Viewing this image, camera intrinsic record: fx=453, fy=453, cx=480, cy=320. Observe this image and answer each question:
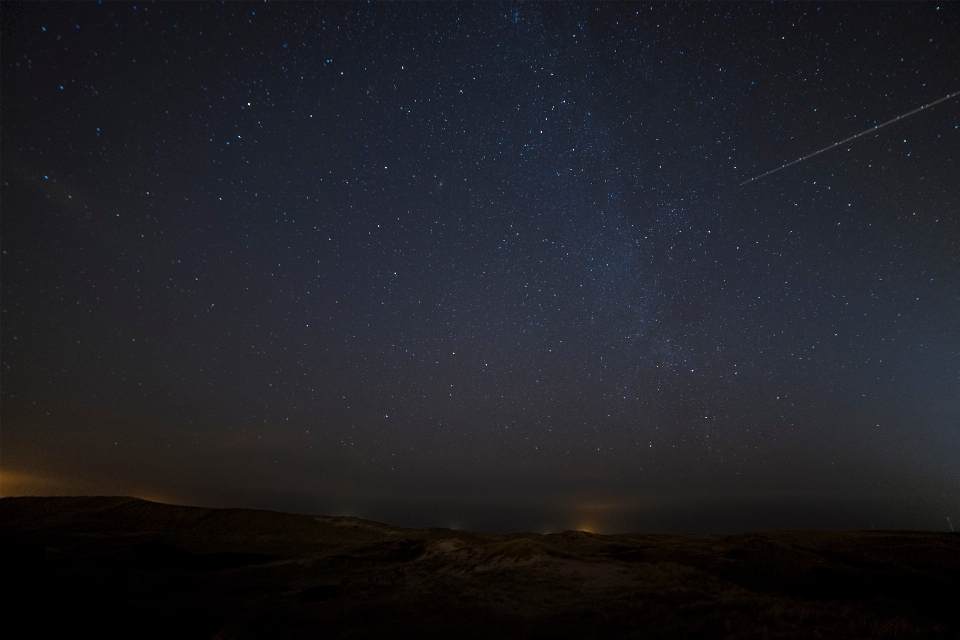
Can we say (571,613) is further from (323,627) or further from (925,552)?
(925,552)

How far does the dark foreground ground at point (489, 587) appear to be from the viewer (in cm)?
1202

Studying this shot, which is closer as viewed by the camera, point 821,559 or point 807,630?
point 807,630

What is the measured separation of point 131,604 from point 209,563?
9.04m

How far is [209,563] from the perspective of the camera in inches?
932

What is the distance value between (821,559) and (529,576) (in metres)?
12.0

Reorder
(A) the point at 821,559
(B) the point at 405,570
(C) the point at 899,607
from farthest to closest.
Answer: (B) the point at 405,570
(A) the point at 821,559
(C) the point at 899,607

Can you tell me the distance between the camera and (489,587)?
18.0 metres

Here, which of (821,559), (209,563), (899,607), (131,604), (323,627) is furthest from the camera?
(209,563)

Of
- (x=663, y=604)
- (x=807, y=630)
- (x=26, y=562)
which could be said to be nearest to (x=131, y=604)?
(x=26, y=562)

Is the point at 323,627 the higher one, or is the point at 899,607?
the point at 899,607

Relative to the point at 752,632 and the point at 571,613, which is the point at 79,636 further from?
the point at 752,632

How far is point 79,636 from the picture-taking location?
1211 cm

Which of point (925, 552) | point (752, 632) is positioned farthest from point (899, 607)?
point (925, 552)

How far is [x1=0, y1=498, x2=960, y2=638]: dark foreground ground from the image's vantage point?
1202cm
